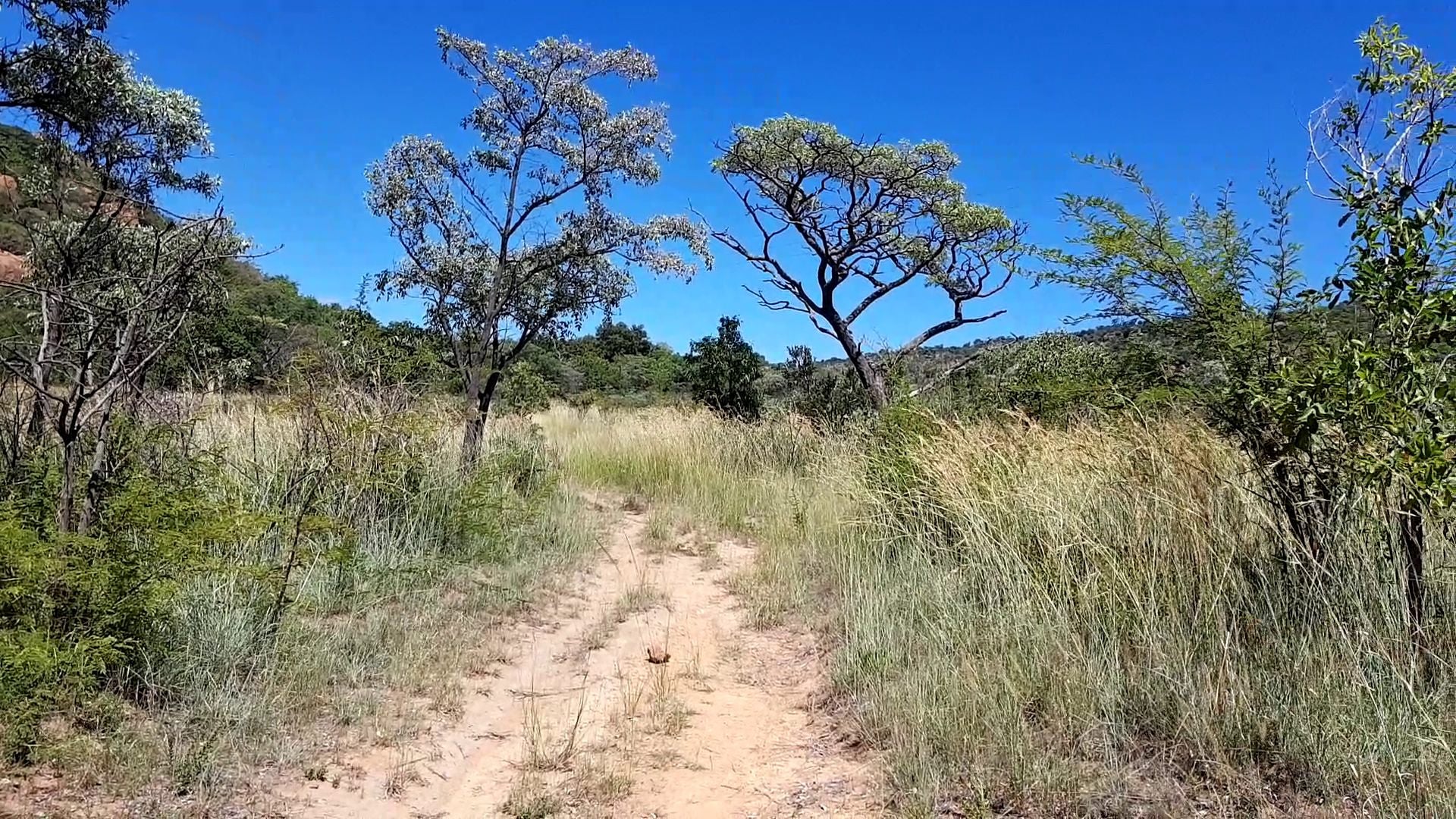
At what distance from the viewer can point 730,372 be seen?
55.1 feet

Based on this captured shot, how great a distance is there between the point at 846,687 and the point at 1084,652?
1.14 metres

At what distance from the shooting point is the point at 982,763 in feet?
9.42

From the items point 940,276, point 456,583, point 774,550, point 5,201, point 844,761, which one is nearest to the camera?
point 844,761

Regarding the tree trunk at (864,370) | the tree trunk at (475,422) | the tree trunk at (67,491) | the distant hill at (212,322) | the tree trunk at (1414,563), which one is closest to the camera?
the tree trunk at (1414,563)

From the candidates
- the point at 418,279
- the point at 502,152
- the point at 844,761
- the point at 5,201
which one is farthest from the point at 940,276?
the point at 5,201

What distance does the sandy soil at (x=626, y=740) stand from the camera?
297cm

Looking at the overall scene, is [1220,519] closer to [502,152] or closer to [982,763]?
[982,763]

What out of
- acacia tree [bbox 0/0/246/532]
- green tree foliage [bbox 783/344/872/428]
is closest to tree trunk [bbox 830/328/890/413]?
green tree foliage [bbox 783/344/872/428]

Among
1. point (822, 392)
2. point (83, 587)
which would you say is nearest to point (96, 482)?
point (83, 587)

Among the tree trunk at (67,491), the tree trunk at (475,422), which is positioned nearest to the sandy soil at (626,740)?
Answer: the tree trunk at (67,491)

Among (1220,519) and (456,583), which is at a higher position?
(1220,519)

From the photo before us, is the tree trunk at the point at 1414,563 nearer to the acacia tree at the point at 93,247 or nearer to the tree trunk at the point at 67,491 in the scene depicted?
the acacia tree at the point at 93,247

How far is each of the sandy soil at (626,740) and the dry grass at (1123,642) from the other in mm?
326

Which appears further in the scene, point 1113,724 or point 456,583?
point 456,583
